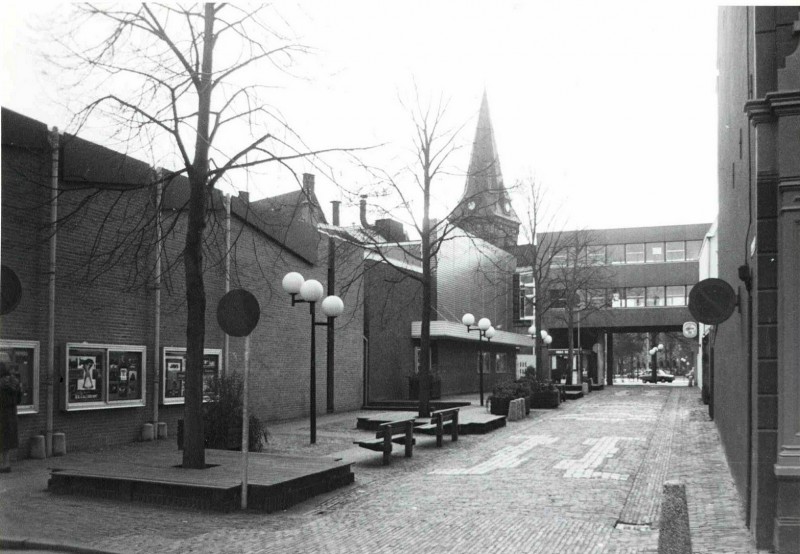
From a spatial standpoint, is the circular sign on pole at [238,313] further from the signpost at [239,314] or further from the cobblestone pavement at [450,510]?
the cobblestone pavement at [450,510]

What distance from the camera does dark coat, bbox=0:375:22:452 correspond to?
1167 cm

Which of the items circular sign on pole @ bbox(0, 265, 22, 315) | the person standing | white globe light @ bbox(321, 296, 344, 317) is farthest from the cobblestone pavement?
white globe light @ bbox(321, 296, 344, 317)

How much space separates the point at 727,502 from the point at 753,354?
3196mm

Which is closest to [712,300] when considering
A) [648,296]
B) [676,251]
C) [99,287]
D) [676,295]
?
[99,287]

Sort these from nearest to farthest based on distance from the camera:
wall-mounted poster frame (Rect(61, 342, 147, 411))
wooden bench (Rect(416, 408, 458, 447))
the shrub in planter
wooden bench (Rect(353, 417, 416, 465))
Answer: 1. wooden bench (Rect(353, 417, 416, 465))
2. the shrub in planter
3. wall-mounted poster frame (Rect(61, 342, 147, 411))
4. wooden bench (Rect(416, 408, 458, 447))

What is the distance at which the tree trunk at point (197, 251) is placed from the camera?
1117 centimetres

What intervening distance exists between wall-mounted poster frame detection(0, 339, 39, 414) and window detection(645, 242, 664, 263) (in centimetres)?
5204

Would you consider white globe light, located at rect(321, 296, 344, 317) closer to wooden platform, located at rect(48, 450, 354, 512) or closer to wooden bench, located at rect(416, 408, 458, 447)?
wooden bench, located at rect(416, 408, 458, 447)

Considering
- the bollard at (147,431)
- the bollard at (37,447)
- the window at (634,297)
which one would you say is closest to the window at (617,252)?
the window at (634,297)

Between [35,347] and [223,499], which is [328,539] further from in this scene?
[35,347]

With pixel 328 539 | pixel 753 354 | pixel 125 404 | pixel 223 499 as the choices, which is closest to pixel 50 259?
pixel 125 404

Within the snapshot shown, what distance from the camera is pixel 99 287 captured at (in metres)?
15.5

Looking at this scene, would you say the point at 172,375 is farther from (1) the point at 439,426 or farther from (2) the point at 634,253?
(2) the point at 634,253

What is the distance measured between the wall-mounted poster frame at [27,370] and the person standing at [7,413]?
4.32 ft
